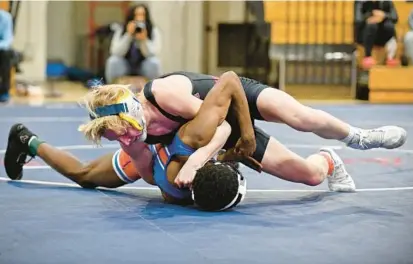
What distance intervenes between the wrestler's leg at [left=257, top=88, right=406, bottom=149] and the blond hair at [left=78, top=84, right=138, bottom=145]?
78 cm

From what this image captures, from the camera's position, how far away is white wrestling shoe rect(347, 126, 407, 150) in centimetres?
459

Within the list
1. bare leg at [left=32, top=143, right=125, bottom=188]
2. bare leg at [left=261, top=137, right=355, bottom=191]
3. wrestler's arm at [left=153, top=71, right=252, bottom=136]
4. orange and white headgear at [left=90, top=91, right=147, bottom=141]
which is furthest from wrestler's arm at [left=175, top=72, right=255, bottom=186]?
bare leg at [left=32, top=143, right=125, bottom=188]

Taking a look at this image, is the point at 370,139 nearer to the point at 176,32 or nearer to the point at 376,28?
the point at 376,28

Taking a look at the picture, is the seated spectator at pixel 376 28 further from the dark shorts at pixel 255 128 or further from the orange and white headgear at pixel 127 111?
the orange and white headgear at pixel 127 111

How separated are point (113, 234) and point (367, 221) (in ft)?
3.58

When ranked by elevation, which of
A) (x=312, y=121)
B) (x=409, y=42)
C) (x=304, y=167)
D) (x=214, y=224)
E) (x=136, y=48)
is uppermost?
(x=409, y=42)

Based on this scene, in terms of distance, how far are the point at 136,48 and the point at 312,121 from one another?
7093 mm

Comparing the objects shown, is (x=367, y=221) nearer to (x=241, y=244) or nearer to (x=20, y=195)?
(x=241, y=244)

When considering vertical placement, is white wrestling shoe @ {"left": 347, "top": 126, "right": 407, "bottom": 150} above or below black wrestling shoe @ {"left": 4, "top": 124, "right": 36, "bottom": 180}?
above

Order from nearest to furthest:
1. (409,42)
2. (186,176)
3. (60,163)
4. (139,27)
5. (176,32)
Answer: (186,176) < (60,163) < (139,27) < (409,42) < (176,32)

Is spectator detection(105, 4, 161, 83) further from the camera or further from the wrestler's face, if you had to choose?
the wrestler's face

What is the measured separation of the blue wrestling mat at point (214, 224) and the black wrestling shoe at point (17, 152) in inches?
2.9

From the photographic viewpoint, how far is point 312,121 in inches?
174

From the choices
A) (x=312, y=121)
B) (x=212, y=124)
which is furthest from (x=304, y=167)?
(x=212, y=124)
